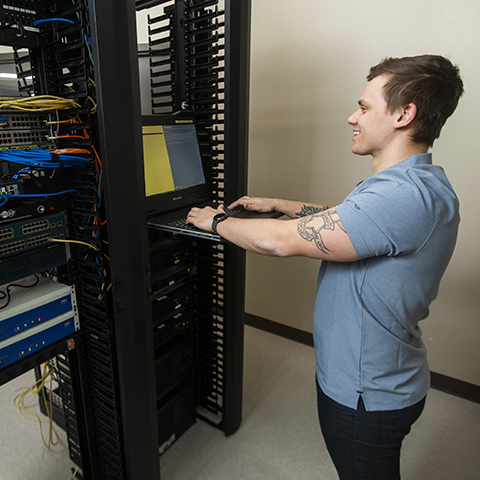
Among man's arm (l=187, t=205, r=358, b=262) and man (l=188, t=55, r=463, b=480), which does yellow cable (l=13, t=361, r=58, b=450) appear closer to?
man's arm (l=187, t=205, r=358, b=262)

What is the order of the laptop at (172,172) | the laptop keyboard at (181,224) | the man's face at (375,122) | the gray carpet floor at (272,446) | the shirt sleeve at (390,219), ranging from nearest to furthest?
the shirt sleeve at (390,219) < the man's face at (375,122) < the laptop keyboard at (181,224) < the laptop at (172,172) < the gray carpet floor at (272,446)

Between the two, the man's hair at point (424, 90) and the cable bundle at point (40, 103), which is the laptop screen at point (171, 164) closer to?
the cable bundle at point (40, 103)

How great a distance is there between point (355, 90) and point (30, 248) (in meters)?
1.82

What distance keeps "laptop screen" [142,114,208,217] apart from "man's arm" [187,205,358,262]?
0.35m

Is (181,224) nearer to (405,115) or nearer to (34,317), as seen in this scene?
(34,317)

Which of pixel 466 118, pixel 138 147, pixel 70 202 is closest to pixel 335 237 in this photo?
pixel 138 147

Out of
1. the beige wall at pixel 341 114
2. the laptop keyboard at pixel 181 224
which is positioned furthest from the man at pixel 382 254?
the beige wall at pixel 341 114

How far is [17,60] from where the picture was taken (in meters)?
1.28

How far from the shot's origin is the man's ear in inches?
35.4

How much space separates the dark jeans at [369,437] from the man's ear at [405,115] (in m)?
0.73

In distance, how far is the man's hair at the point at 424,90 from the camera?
897 mm

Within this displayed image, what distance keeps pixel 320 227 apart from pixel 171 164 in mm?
785

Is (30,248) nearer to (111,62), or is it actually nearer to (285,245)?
(111,62)

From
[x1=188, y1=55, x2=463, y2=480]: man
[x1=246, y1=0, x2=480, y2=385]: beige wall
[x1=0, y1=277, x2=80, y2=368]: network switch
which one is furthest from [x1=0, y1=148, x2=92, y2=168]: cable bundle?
[x1=246, y1=0, x2=480, y2=385]: beige wall
